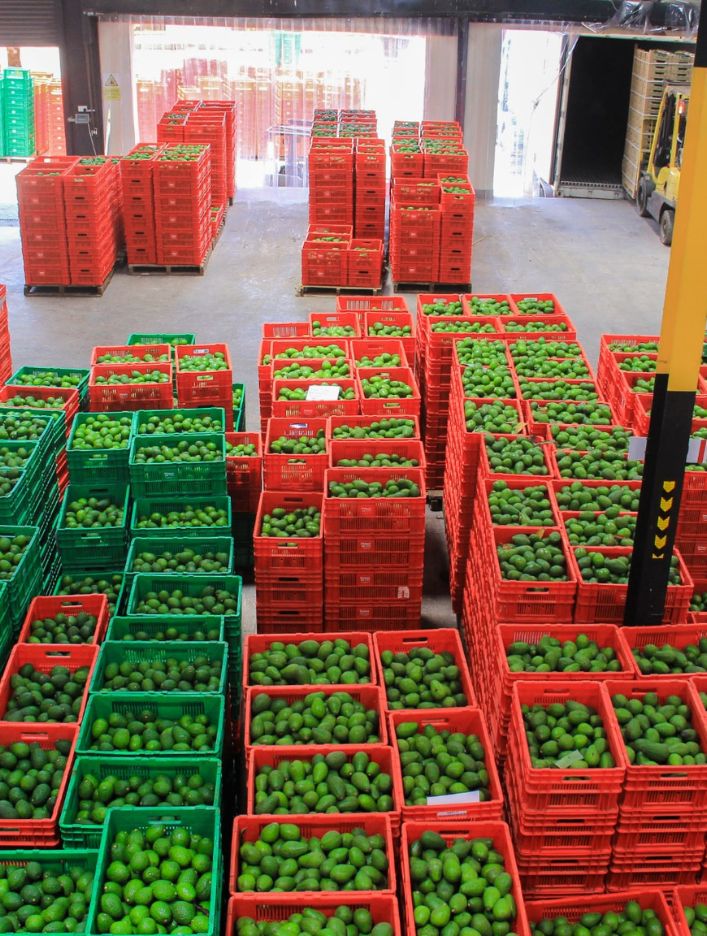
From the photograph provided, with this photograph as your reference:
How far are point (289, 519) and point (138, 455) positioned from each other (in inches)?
54.3

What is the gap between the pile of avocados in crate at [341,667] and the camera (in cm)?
443

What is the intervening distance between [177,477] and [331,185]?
932cm

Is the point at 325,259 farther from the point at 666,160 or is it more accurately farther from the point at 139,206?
the point at 666,160

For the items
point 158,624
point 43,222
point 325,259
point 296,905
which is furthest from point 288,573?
point 43,222

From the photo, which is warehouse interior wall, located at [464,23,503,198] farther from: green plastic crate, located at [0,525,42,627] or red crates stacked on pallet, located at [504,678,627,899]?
red crates stacked on pallet, located at [504,678,627,899]

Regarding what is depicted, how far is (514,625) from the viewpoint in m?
5.41

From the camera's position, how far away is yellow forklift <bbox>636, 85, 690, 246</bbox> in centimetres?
1730

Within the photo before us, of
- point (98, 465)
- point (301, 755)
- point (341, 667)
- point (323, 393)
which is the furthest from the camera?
point (323, 393)

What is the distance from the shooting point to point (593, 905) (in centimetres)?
449

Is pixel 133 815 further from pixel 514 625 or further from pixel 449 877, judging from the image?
pixel 514 625

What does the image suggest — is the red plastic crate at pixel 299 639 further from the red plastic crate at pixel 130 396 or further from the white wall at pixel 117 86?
the white wall at pixel 117 86

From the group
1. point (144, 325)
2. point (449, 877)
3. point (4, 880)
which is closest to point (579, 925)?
point (449, 877)

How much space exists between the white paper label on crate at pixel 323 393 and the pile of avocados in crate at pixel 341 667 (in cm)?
12

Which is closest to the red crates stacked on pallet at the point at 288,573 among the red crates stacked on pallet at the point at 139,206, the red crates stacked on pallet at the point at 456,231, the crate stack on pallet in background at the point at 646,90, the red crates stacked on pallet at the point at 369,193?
the red crates stacked on pallet at the point at 456,231
